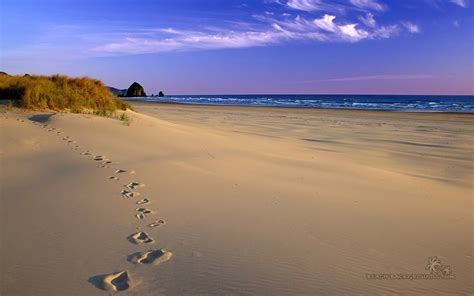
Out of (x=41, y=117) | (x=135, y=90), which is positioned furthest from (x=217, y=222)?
(x=135, y=90)

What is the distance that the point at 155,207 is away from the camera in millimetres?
4457

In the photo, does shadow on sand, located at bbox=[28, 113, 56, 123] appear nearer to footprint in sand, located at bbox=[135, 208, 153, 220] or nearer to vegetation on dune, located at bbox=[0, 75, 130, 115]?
vegetation on dune, located at bbox=[0, 75, 130, 115]

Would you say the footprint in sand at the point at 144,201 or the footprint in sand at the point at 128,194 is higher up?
the footprint in sand at the point at 128,194

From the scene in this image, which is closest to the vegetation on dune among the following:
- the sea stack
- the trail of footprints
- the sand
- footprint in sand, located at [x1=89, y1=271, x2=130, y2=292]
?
the sand

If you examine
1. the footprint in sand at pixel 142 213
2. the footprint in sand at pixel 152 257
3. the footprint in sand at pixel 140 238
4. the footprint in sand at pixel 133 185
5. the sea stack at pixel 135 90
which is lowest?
the footprint in sand at pixel 152 257

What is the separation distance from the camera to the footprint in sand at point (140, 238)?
3514 mm

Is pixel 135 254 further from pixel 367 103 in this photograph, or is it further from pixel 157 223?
pixel 367 103

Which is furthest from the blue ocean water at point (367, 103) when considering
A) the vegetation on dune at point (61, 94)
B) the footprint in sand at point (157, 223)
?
the footprint in sand at point (157, 223)

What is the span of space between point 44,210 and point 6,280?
147cm

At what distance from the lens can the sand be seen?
117 inches

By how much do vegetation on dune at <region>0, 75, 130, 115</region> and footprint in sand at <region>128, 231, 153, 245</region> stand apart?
8.95 metres

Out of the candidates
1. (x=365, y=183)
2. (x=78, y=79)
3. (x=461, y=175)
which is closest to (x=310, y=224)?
(x=365, y=183)

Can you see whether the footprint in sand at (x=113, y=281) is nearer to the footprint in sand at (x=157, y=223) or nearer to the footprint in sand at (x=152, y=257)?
the footprint in sand at (x=152, y=257)

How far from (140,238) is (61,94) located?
411 inches
